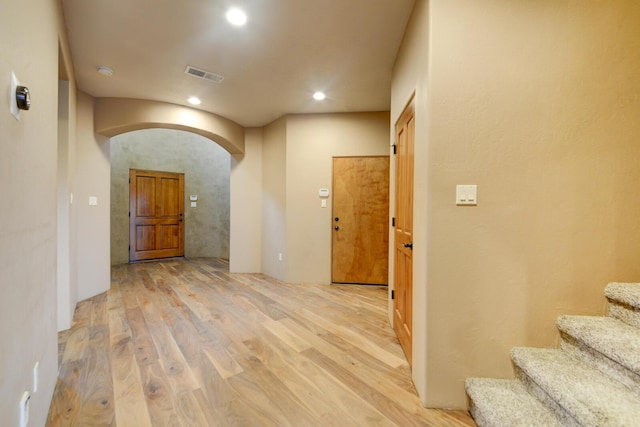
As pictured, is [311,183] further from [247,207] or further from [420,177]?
[420,177]

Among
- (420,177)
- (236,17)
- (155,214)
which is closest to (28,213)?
(236,17)

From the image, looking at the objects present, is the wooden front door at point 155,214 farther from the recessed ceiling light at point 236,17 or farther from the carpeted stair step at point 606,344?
the carpeted stair step at point 606,344

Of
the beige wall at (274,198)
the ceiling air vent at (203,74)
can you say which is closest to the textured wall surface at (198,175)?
the beige wall at (274,198)

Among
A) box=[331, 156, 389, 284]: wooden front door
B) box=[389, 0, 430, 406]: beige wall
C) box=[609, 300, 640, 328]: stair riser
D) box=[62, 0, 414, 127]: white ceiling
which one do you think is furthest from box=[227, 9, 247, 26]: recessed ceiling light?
box=[609, 300, 640, 328]: stair riser

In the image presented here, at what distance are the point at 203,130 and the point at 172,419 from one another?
144 inches

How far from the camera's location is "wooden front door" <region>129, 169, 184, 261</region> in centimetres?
554

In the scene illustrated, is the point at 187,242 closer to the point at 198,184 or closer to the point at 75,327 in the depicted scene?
the point at 198,184

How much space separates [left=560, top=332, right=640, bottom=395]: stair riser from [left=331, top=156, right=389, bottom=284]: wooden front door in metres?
2.52

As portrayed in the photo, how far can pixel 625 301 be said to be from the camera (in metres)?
1.35

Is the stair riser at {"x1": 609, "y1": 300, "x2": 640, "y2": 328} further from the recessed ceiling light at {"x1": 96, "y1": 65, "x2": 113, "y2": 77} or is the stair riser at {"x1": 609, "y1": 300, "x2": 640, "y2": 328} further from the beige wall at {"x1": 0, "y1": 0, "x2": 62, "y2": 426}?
the recessed ceiling light at {"x1": 96, "y1": 65, "x2": 113, "y2": 77}

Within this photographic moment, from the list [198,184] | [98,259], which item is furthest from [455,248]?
[198,184]

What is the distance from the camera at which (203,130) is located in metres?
3.98

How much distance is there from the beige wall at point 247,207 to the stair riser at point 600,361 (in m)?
4.07

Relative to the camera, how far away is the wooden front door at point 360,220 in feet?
12.9
